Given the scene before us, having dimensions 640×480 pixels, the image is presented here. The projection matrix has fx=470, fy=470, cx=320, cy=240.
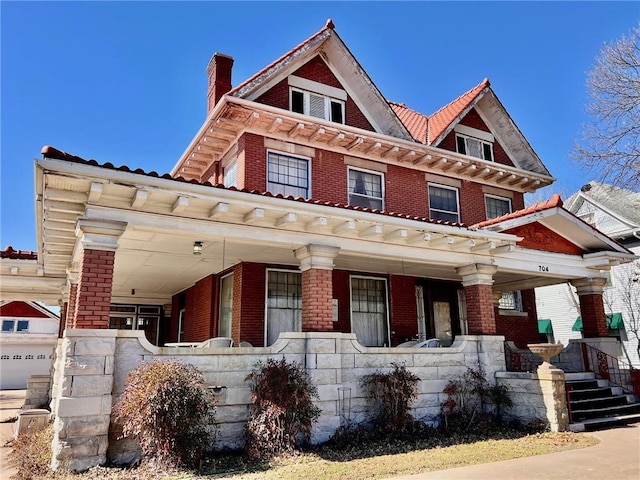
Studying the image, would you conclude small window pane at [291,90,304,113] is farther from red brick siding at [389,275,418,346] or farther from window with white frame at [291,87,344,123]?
red brick siding at [389,275,418,346]

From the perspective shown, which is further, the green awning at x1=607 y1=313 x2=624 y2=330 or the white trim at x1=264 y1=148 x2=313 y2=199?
the green awning at x1=607 y1=313 x2=624 y2=330

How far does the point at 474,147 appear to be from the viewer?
1645cm

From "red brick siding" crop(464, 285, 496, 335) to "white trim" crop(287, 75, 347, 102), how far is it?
673 cm

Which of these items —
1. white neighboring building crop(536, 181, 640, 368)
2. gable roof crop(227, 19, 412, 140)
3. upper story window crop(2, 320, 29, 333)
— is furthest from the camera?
upper story window crop(2, 320, 29, 333)

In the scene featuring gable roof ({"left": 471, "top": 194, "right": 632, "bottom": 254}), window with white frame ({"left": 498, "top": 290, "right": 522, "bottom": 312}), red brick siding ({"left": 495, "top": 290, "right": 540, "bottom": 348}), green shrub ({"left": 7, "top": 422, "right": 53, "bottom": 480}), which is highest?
gable roof ({"left": 471, "top": 194, "right": 632, "bottom": 254})

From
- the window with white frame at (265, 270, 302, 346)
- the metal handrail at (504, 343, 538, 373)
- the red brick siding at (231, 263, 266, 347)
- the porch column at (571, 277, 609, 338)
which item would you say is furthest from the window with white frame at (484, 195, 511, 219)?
the red brick siding at (231, 263, 266, 347)

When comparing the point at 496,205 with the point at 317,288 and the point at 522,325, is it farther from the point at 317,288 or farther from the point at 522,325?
the point at 317,288

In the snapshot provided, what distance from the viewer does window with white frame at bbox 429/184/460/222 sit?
14953mm

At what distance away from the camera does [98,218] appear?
7.74m

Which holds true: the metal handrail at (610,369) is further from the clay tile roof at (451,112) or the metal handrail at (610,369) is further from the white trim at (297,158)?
the white trim at (297,158)

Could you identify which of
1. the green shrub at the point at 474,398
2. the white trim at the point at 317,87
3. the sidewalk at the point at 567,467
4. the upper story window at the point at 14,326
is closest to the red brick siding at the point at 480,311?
the green shrub at the point at 474,398

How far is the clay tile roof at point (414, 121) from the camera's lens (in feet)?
50.0

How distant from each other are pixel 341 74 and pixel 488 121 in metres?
6.16

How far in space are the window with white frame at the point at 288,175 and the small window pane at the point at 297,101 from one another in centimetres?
155
